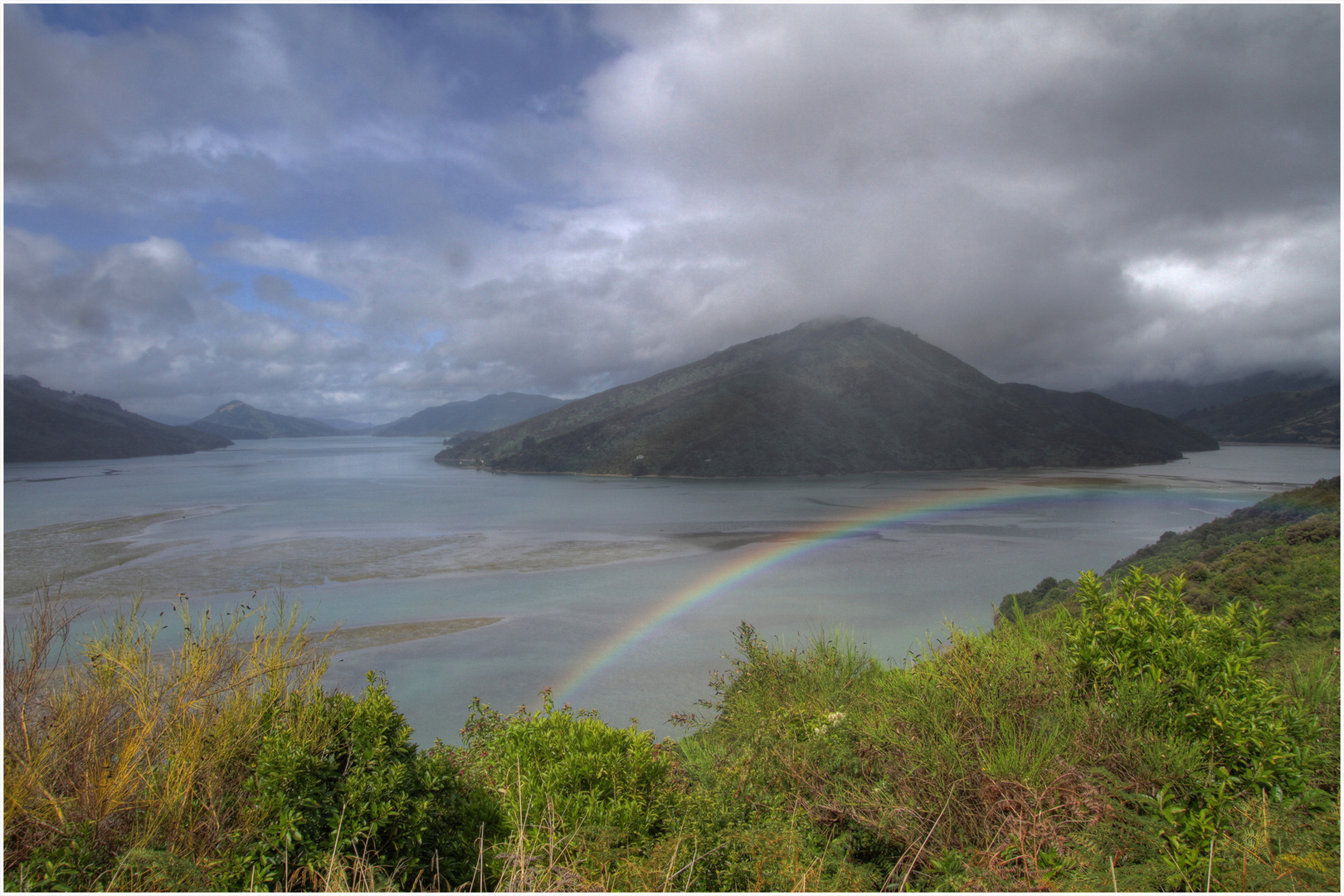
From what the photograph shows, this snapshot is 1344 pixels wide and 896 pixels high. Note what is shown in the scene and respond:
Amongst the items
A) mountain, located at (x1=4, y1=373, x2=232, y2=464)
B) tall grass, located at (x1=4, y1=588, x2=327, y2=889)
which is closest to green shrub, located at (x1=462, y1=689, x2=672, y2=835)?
tall grass, located at (x1=4, y1=588, x2=327, y2=889)

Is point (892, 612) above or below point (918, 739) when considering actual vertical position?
below

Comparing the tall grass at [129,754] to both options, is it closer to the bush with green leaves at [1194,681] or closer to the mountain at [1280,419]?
the bush with green leaves at [1194,681]

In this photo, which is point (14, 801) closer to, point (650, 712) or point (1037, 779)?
point (1037, 779)

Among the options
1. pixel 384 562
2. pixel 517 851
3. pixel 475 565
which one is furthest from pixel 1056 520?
pixel 517 851

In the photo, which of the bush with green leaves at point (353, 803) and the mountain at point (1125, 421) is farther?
the mountain at point (1125, 421)

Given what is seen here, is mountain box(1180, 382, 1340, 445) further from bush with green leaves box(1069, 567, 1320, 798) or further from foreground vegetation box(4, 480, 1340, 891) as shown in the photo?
foreground vegetation box(4, 480, 1340, 891)

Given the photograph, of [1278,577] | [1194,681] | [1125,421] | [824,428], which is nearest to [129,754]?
[1194,681]

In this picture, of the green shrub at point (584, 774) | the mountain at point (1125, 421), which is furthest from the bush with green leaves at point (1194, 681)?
the mountain at point (1125, 421)
